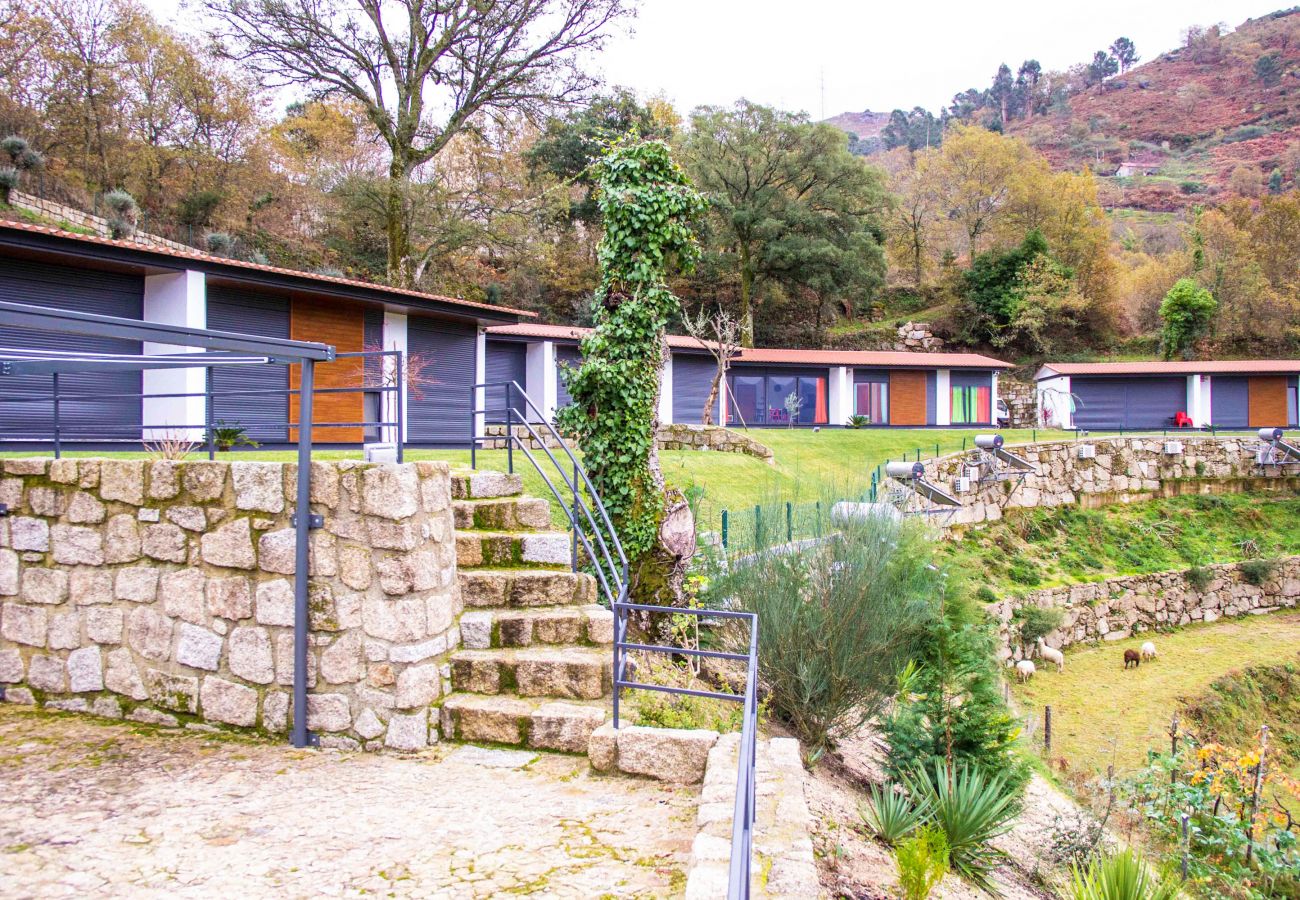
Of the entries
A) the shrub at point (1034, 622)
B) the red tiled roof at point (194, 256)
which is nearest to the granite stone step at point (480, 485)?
the red tiled roof at point (194, 256)

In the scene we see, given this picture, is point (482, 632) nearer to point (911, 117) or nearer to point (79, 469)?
point (79, 469)

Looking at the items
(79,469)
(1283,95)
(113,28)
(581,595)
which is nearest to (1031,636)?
(581,595)

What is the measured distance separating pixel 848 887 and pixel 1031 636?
1401 cm

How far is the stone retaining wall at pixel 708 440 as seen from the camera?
1978 cm

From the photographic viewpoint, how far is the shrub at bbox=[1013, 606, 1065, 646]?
54.6 ft

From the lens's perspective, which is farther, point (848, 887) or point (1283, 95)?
point (1283, 95)

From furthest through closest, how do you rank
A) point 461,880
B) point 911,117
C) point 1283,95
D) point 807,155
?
point 911,117 → point 1283,95 → point 807,155 → point 461,880

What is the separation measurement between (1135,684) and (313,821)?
16712 millimetres

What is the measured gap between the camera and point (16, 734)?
5000 mm

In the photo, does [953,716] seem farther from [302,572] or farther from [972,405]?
[972,405]

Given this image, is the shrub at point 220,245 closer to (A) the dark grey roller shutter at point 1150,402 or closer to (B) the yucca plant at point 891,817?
(B) the yucca plant at point 891,817

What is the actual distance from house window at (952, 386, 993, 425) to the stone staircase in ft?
91.9

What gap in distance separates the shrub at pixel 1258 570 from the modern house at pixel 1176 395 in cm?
1146

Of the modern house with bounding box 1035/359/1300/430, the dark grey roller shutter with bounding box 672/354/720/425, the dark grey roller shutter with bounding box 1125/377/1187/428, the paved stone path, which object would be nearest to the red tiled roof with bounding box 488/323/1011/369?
the dark grey roller shutter with bounding box 672/354/720/425
